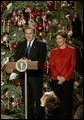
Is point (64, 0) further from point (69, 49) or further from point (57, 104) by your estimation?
point (57, 104)

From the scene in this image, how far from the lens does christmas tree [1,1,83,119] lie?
26.9 feet

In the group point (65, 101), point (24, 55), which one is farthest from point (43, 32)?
point (65, 101)

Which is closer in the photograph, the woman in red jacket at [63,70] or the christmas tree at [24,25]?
the woman in red jacket at [63,70]

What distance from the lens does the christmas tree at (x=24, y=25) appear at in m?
8.21

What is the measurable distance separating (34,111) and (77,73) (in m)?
1.29

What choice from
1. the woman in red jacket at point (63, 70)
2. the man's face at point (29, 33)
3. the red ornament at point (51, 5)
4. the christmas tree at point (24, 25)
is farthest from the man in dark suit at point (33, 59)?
the red ornament at point (51, 5)

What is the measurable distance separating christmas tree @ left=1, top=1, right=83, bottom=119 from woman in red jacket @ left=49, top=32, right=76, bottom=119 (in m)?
1.23

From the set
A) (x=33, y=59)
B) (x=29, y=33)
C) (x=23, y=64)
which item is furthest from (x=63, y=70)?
(x=29, y=33)

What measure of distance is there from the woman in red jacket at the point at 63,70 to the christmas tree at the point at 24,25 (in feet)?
4.02

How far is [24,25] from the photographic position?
8391 mm

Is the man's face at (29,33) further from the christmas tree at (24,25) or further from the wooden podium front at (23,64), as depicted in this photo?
the christmas tree at (24,25)

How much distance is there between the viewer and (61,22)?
27.0 feet

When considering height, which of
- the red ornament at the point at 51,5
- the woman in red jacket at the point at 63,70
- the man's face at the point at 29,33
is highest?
the red ornament at the point at 51,5

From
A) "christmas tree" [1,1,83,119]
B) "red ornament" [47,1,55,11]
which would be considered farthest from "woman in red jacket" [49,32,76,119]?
"red ornament" [47,1,55,11]
